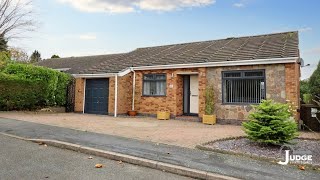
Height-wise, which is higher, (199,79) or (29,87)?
(199,79)

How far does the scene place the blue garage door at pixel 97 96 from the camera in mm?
17031

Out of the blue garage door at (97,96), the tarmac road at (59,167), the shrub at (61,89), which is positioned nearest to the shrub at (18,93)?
the shrub at (61,89)

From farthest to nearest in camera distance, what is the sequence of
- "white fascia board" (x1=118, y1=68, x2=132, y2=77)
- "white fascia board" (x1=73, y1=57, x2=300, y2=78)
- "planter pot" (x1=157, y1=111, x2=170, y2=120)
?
"white fascia board" (x1=118, y1=68, x2=132, y2=77) → "planter pot" (x1=157, y1=111, x2=170, y2=120) → "white fascia board" (x1=73, y1=57, x2=300, y2=78)

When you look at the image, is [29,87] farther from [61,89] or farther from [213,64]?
[213,64]

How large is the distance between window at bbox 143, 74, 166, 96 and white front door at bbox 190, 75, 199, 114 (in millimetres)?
1572

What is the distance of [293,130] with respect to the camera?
24.6 feet

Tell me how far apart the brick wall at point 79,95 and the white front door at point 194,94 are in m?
7.17

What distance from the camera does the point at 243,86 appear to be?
13188 mm

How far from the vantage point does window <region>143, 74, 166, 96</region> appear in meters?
15.7

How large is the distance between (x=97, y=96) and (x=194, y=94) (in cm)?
614

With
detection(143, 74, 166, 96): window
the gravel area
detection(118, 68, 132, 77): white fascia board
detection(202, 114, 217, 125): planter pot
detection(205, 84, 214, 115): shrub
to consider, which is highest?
detection(118, 68, 132, 77): white fascia board

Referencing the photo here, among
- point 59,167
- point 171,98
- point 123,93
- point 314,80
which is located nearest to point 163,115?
point 171,98

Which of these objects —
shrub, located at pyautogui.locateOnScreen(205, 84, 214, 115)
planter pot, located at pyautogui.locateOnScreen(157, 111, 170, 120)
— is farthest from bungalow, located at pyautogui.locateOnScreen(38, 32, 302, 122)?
planter pot, located at pyautogui.locateOnScreen(157, 111, 170, 120)

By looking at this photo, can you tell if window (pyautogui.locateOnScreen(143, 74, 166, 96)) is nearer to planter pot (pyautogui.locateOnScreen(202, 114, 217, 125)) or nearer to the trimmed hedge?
planter pot (pyautogui.locateOnScreen(202, 114, 217, 125))
